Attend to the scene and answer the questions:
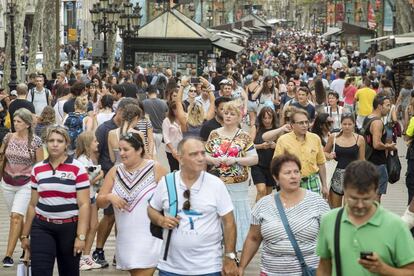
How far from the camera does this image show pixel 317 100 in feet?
66.1

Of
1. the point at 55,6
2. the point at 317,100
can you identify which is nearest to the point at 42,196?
the point at 317,100

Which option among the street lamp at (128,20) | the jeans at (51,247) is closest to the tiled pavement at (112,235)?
the jeans at (51,247)

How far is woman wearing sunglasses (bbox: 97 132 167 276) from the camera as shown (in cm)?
887

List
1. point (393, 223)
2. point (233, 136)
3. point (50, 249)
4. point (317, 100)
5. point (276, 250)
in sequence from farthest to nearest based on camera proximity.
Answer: point (317, 100), point (233, 136), point (50, 249), point (276, 250), point (393, 223)

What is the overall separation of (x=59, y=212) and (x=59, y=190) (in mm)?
163

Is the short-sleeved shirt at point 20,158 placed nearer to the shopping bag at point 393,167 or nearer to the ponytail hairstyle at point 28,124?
the ponytail hairstyle at point 28,124

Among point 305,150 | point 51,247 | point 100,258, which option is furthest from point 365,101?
point 51,247

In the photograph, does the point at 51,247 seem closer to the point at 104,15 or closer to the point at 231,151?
the point at 231,151

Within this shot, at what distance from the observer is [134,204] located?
8938mm

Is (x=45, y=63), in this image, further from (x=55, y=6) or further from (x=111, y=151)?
(x=111, y=151)

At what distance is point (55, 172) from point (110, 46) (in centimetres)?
4218

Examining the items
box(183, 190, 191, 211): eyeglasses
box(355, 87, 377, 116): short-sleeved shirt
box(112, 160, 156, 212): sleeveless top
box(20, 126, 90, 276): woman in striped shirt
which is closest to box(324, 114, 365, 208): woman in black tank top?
box(112, 160, 156, 212): sleeveless top

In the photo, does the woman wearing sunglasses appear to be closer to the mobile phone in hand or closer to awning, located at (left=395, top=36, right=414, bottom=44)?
the mobile phone in hand

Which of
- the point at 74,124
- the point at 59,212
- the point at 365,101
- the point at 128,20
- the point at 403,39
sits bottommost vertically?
the point at 365,101
